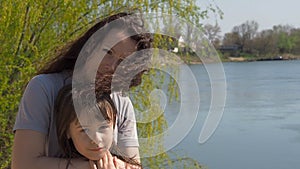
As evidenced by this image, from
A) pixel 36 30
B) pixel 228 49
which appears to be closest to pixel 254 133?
pixel 228 49

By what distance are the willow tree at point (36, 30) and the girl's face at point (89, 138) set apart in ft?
5.95

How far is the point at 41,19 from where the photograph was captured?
3096mm

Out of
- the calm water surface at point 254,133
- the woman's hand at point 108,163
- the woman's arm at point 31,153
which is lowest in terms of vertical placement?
the calm water surface at point 254,133

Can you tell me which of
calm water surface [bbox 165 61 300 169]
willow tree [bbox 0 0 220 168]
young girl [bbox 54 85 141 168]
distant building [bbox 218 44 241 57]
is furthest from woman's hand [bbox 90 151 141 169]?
distant building [bbox 218 44 241 57]

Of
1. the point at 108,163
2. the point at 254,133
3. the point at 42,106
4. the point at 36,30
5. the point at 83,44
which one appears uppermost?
the point at 36,30

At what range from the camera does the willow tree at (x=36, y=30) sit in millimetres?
2900

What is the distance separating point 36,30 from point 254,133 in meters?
6.64

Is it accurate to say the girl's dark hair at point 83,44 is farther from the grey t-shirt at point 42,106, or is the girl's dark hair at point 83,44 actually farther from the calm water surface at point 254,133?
the calm water surface at point 254,133

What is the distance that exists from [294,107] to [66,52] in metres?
11.0

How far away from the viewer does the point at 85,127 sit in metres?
1.01

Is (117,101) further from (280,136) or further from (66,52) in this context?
(280,136)

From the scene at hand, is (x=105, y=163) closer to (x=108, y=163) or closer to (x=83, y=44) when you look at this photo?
(x=108, y=163)

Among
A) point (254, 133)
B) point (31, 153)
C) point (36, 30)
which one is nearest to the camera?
point (31, 153)

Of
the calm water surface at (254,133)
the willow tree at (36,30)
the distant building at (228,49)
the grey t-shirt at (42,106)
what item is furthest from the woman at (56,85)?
the distant building at (228,49)
